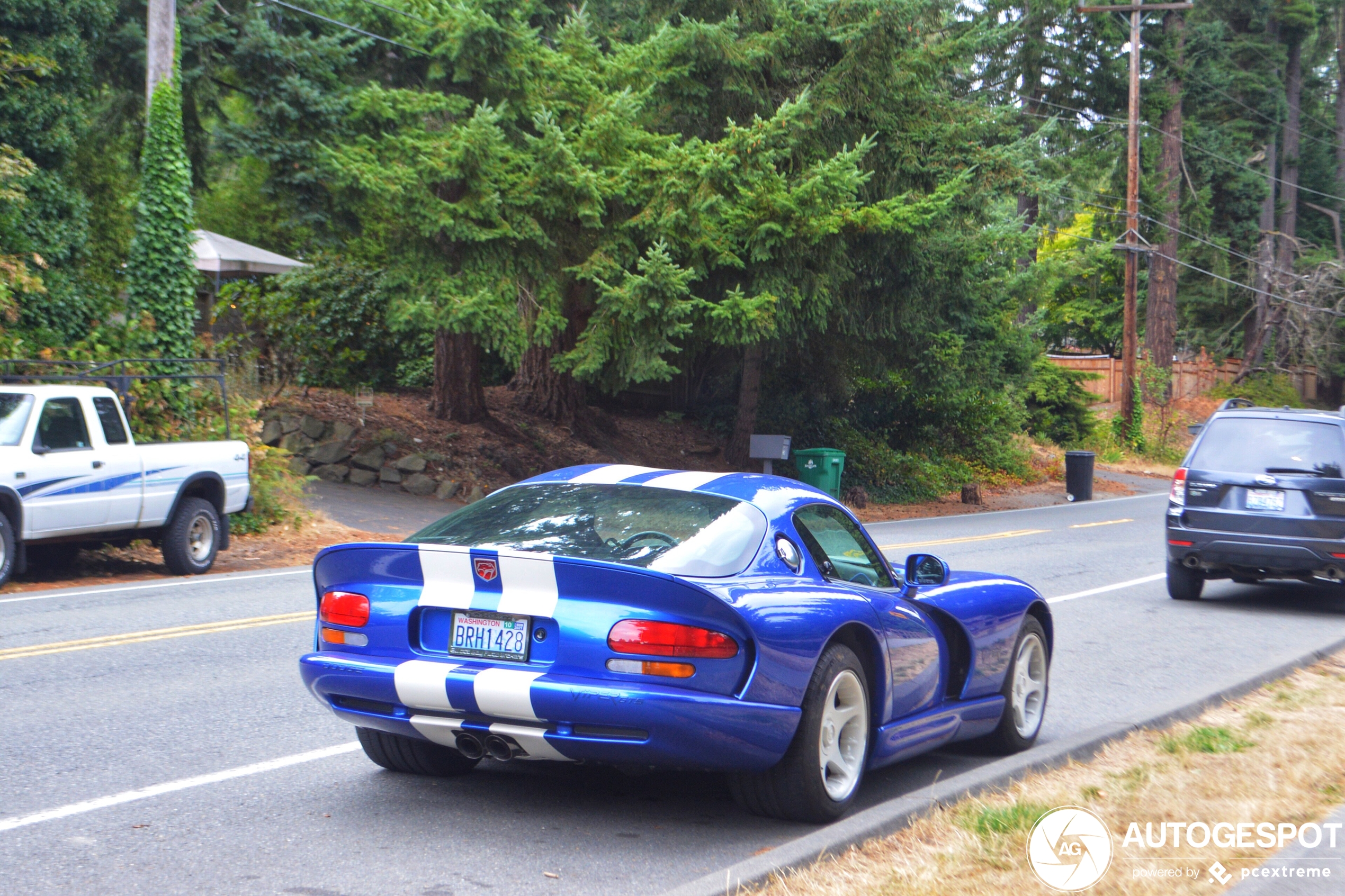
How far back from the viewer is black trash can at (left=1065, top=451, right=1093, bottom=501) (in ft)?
98.5

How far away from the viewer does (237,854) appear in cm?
459

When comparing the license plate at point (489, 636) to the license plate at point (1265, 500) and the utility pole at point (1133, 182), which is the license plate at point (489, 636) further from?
the utility pole at point (1133, 182)

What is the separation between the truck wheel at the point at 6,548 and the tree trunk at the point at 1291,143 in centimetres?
5626

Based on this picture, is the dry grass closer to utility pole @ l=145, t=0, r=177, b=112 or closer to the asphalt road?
the asphalt road

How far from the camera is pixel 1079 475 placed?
30.1 m

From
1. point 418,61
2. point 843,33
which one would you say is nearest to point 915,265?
point 843,33

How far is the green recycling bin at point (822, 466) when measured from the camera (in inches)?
1014

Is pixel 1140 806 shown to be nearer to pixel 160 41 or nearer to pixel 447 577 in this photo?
pixel 447 577

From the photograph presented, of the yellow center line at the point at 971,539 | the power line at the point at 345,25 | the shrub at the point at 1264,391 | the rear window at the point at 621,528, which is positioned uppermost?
the power line at the point at 345,25

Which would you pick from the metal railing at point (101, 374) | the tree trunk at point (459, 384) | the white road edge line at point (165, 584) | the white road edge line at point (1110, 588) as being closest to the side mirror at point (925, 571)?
the white road edge line at point (1110, 588)

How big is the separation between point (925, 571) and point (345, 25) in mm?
16793

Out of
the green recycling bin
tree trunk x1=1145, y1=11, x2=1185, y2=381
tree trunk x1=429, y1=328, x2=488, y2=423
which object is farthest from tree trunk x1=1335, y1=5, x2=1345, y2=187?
tree trunk x1=429, y1=328, x2=488, y2=423

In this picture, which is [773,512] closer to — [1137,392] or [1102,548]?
[1102,548]

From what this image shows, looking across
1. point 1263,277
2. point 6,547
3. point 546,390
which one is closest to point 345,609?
point 6,547
